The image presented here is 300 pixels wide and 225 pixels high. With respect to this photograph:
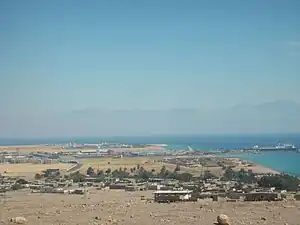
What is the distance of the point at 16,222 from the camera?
58.1ft

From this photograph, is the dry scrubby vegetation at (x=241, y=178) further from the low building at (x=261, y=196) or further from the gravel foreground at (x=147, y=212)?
the gravel foreground at (x=147, y=212)

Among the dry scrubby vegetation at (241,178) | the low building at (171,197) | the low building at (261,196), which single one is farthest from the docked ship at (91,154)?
the low building at (261,196)

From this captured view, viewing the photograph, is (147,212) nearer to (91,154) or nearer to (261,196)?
(261,196)

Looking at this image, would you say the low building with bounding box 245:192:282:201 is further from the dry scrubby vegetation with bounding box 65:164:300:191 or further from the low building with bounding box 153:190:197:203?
the dry scrubby vegetation with bounding box 65:164:300:191

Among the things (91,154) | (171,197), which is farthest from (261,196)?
(91,154)

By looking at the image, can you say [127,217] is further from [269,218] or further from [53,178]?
[53,178]

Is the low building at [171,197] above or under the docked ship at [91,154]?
under

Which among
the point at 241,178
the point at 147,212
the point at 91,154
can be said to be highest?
the point at 91,154

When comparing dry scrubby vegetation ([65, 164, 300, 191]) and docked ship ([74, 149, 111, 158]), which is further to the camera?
docked ship ([74, 149, 111, 158])

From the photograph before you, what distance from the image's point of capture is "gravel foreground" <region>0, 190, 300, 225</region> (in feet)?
60.6

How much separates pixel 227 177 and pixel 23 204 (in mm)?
23603

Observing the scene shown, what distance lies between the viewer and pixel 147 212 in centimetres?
2147

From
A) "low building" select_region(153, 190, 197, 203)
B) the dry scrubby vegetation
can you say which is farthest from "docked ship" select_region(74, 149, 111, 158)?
"low building" select_region(153, 190, 197, 203)

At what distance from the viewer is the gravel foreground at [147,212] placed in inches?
727
